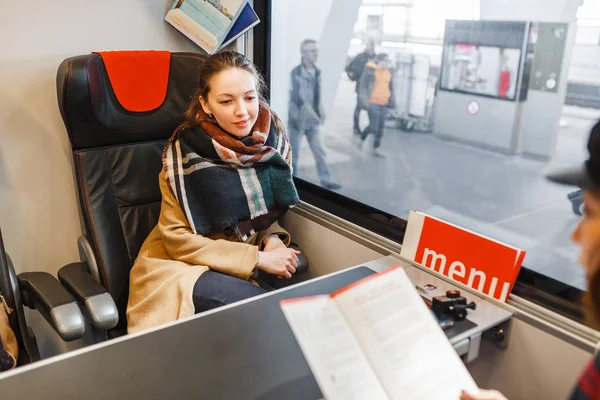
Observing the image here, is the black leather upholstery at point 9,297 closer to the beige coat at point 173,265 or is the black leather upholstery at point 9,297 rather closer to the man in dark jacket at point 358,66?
the beige coat at point 173,265

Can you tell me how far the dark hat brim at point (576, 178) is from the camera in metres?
0.66

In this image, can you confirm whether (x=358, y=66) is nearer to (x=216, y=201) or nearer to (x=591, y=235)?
(x=216, y=201)

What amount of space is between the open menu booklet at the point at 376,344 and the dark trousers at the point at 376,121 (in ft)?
3.32

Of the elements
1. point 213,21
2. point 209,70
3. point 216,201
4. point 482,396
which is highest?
point 213,21

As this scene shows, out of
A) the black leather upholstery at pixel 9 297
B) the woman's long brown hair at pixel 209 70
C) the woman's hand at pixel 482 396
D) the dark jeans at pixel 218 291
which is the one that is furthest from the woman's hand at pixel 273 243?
the woman's hand at pixel 482 396

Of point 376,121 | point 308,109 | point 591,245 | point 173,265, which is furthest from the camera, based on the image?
point 308,109

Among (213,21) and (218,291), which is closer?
(218,291)

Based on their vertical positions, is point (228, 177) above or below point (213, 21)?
below

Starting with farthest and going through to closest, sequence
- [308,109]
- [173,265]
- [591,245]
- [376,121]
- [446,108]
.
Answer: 1. [308,109]
2. [376,121]
3. [446,108]
4. [173,265]
5. [591,245]

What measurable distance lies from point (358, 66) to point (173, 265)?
98cm

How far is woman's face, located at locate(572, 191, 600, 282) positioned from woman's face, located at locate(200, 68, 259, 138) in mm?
1156

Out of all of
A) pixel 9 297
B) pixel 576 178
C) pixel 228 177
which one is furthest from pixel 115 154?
pixel 576 178

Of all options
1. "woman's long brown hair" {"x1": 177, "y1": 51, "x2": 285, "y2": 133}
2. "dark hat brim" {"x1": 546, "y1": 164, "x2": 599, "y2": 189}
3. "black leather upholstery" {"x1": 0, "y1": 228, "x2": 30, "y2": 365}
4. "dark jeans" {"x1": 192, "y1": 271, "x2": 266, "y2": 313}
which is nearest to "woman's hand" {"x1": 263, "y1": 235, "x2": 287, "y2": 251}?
"dark jeans" {"x1": 192, "y1": 271, "x2": 266, "y2": 313}

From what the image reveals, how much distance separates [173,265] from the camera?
63.1 inches
